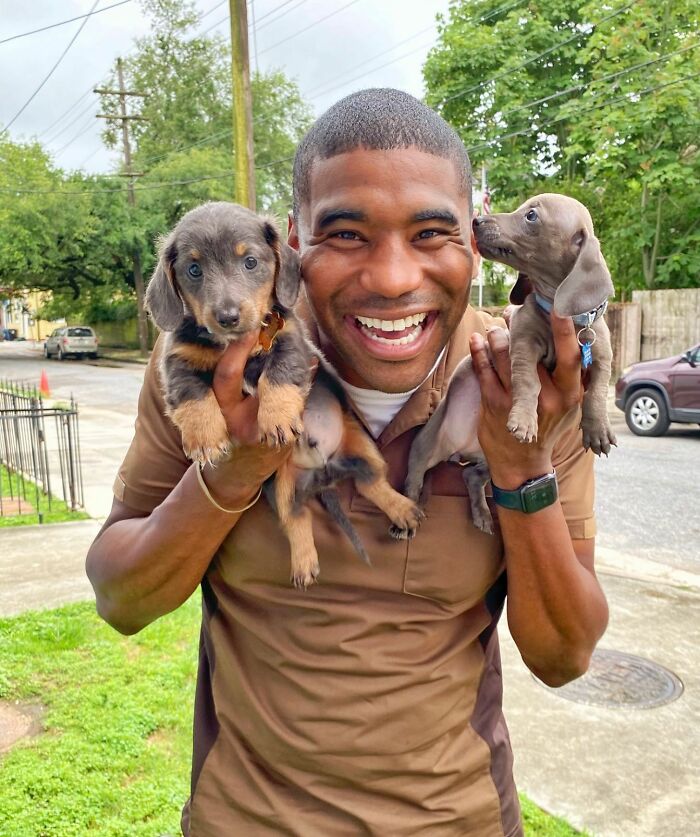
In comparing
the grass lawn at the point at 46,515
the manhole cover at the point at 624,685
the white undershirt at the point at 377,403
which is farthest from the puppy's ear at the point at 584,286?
the grass lawn at the point at 46,515

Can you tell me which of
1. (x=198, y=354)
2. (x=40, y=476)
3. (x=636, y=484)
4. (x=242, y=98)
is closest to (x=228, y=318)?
(x=198, y=354)

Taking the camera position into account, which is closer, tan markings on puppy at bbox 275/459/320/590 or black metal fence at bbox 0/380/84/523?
tan markings on puppy at bbox 275/459/320/590

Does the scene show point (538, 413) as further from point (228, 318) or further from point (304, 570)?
point (228, 318)

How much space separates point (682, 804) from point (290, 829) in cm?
265

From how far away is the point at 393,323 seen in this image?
1929 millimetres

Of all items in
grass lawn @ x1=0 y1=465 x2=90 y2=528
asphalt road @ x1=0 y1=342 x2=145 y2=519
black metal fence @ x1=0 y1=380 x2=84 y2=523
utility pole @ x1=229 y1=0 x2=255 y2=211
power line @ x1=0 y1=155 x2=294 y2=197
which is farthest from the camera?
power line @ x1=0 y1=155 x2=294 y2=197

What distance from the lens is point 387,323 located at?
6.33 ft

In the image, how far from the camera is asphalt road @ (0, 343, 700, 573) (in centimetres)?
778

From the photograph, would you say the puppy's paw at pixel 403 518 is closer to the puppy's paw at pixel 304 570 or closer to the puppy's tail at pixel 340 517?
the puppy's tail at pixel 340 517

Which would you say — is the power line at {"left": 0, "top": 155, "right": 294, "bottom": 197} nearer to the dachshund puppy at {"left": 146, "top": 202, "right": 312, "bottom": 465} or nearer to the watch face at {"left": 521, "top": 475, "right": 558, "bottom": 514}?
the dachshund puppy at {"left": 146, "top": 202, "right": 312, "bottom": 465}

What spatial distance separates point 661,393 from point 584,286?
42.6ft

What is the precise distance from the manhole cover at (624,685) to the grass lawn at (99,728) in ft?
4.02

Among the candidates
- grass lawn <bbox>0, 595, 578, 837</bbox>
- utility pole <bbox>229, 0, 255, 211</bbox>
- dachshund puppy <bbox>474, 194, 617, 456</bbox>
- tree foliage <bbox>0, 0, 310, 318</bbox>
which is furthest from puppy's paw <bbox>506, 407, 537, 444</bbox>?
tree foliage <bbox>0, 0, 310, 318</bbox>

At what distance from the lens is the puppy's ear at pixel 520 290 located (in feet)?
7.97
